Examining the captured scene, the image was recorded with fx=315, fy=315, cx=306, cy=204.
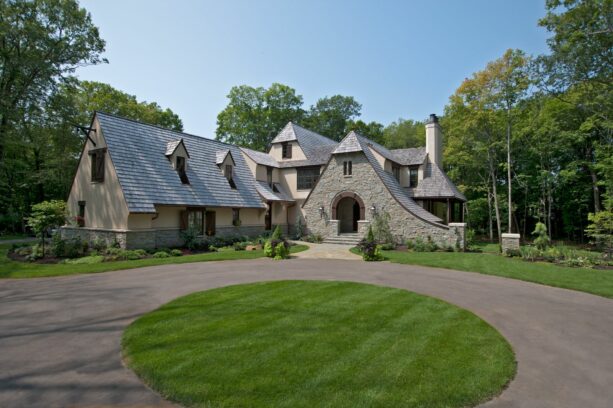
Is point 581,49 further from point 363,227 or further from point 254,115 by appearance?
point 254,115

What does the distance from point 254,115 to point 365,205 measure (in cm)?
3155

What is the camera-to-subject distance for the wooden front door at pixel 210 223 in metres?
21.4

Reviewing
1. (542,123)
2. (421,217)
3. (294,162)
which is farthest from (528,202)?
(294,162)

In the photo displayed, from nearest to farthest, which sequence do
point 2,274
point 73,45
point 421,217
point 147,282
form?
point 147,282
point 2,274
point 421,217
point 73,45

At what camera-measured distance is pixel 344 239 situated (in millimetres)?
22906

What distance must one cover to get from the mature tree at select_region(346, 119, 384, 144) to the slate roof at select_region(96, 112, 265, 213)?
26.8 m

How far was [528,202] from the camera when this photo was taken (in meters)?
32.6

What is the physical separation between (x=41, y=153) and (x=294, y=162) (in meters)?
27.5

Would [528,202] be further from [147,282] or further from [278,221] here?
[147,282]

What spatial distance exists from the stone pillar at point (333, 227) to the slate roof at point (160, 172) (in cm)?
579

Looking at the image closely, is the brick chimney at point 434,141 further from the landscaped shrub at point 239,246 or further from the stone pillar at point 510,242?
the landscaped shrub at point 239,246

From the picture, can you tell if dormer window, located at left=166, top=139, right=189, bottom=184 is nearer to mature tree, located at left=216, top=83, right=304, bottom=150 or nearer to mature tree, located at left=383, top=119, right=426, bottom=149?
mature tree, located at left=216, top=83, right=304, bottom=150

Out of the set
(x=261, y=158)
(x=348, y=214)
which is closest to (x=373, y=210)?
(x=348, y=214)

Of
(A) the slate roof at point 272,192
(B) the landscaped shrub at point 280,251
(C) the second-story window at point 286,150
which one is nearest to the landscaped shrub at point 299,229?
(A) the slate roof at point 272,192
